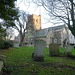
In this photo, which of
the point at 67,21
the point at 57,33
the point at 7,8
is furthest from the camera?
the point at 57,33

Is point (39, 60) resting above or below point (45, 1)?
below

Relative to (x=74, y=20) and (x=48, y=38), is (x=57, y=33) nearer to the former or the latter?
(x=48, y=38)

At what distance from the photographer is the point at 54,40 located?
37.8 metres

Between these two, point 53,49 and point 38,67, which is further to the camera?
point 53,49

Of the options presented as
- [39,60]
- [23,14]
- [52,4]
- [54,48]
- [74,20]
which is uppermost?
[23,14]

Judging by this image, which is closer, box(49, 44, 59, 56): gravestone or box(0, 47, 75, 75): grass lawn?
box(0, 47, 75, 75): grass lawn

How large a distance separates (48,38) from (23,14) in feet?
44.8

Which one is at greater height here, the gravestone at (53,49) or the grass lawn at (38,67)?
the gravestone at (53,49)

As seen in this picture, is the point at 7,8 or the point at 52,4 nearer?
the point at 52,4

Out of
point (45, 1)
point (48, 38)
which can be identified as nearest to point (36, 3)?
point (45, 1)

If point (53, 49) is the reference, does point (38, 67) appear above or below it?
below

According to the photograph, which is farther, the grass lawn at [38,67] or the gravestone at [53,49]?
the gravestone at [53,49]

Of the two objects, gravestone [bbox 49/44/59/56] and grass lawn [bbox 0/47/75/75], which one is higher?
gravestone [bbox 49/44/59/56]

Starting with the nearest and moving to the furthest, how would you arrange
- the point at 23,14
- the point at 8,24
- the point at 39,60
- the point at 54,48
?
the point at 39,60 < the point at 54,48 < the point at 8,24 < the point at 23,14
